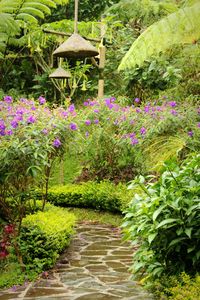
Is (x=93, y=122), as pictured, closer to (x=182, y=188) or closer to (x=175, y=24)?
(x=175, y=24)

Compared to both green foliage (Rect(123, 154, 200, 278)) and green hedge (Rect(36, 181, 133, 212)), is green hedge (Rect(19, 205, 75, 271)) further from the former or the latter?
green hedge (Rect(36, 181, 133, 212))

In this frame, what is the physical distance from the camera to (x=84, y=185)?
8102mm

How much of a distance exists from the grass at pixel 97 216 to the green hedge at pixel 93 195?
0.09 metres

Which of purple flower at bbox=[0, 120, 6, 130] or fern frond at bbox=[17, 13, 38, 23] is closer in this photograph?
purple flower at bbox=[0, 120, 6, 130]

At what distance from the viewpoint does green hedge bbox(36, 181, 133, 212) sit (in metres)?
7.32

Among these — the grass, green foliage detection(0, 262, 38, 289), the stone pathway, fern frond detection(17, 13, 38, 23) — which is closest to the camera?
the stone pathway

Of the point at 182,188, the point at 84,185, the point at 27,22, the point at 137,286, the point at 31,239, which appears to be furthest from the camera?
the point at 27,22

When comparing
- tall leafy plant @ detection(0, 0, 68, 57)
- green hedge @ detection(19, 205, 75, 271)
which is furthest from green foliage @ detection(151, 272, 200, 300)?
tall leafy plant @ detection(0, 0, 68, 57)

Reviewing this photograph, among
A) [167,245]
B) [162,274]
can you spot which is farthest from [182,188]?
[162,274]

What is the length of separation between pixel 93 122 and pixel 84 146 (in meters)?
0.46

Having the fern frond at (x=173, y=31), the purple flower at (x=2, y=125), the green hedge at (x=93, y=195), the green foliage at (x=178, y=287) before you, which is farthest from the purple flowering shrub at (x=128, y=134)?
the green foliage at (x=178, y=287)

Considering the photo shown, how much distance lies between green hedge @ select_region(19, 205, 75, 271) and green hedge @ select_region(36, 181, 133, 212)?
6.58ft

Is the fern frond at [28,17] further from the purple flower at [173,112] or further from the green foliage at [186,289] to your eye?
the green foliage at [186,289]

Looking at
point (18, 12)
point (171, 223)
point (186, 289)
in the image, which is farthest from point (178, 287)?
point (18, 12)
